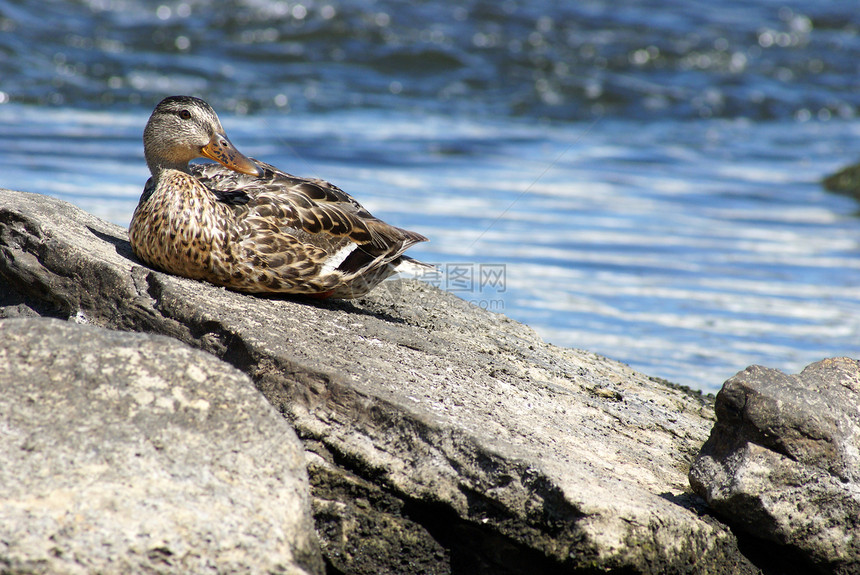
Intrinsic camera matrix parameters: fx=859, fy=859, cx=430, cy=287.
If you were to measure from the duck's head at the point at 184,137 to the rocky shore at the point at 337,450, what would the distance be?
1.79 ft

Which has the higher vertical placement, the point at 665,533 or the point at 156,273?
the point at 156,273

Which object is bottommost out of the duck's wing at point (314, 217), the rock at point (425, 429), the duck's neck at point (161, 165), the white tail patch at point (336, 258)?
the rock at point (425, 429)

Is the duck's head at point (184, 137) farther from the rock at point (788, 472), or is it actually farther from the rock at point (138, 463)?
the rock at point (788, 472)

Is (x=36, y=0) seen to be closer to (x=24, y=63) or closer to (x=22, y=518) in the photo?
(x=24, y=63)

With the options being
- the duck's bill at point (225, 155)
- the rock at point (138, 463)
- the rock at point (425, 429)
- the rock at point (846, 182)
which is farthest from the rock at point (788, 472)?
the rock at point (846, 182)

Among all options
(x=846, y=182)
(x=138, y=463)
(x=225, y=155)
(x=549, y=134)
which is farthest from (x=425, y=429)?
(x=549, y=134)

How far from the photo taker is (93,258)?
151 inches

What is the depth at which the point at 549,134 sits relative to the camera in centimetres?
1429

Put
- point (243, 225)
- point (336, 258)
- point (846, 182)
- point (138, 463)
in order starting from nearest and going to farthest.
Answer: point (138, 463) → point (243, 225) → point (336, 258) → point (846, 182)

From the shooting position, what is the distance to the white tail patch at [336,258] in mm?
4242

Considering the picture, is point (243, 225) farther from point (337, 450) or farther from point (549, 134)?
point (549, 134)

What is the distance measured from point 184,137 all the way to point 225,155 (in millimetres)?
219

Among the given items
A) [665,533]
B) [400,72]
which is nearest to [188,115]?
[665,533]

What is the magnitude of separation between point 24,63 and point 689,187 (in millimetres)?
10391
